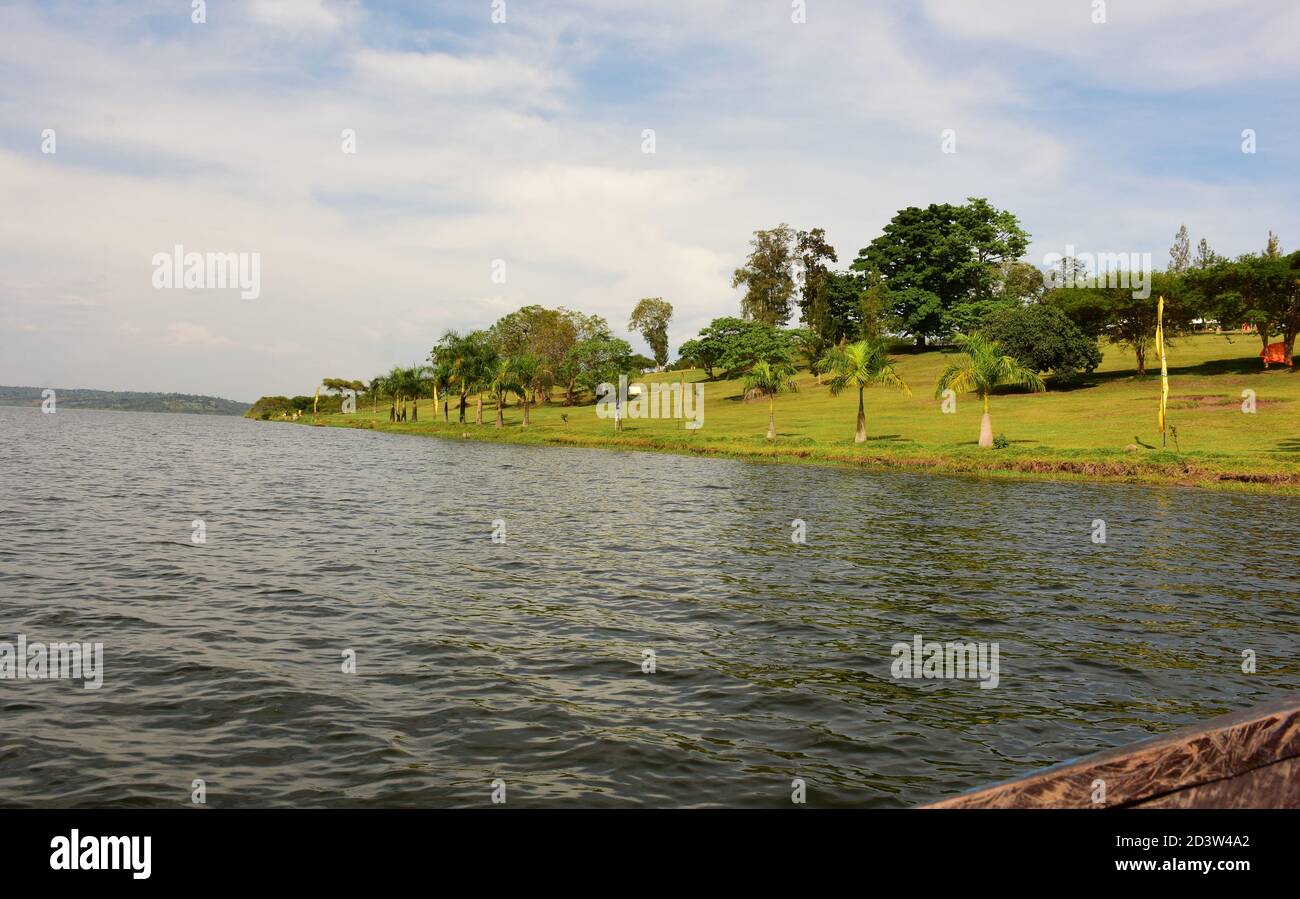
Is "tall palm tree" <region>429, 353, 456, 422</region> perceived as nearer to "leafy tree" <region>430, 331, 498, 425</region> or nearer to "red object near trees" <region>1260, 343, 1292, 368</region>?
"leafy tree" <region>430, 331, 498, 425</region>

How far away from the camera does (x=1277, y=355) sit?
84.6 m

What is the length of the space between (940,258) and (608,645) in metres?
141

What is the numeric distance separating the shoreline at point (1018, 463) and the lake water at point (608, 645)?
851 centimetres

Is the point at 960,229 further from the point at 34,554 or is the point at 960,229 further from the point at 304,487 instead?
the point at 34,554

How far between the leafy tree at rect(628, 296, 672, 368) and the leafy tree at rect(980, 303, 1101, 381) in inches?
3934

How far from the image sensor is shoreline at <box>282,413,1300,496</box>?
44969 mm

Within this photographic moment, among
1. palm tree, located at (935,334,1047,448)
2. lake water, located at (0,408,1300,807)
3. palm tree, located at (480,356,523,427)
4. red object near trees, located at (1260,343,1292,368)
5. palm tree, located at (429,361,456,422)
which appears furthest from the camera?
palm tree, located at (429,361,456,422)

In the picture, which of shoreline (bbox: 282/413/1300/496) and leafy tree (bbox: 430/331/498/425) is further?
leafy tree (bbox: 430/331/498/425)

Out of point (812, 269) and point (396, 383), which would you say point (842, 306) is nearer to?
point (812, 269)

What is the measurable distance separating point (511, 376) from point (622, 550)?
93805 mm
